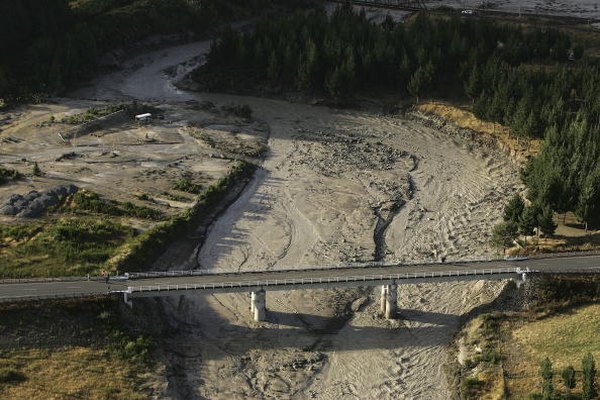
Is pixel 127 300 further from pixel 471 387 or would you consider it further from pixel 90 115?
pixel 90 115

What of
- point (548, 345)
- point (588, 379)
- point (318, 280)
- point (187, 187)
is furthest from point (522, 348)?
point (187, 187)

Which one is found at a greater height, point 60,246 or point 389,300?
point 60,246

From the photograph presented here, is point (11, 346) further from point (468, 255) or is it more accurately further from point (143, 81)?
point (143, 81)

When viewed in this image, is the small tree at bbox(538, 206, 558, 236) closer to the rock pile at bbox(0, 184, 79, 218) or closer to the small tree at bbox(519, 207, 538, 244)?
the small tree at bbox(519, 207, 538, 244)

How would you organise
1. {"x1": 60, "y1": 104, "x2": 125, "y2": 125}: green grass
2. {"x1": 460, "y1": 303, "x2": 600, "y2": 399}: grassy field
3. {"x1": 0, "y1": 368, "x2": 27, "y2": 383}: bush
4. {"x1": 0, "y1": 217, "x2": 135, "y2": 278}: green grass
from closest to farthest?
1. {"x1": 0, "y1": 368, "x2": 27, "y2": 383}: bush
2. {"x1": 460, "y1": 303, "x2": 600, "y2": 399}: grassy field
3. {"x1": 0, "y1": 217, "x2": 135, "y2": 278}: green grass
4. {"x1": 60, "y1": 104, "x2": 125, "y2": 125}: green grass

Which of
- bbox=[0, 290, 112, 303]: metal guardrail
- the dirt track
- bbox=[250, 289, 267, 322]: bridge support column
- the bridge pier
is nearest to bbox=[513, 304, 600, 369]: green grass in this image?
the dirt track

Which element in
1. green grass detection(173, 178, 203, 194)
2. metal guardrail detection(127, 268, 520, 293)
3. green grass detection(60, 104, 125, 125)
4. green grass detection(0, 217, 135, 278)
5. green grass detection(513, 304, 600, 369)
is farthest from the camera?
green grass detection(60, 104, 125, 125)
